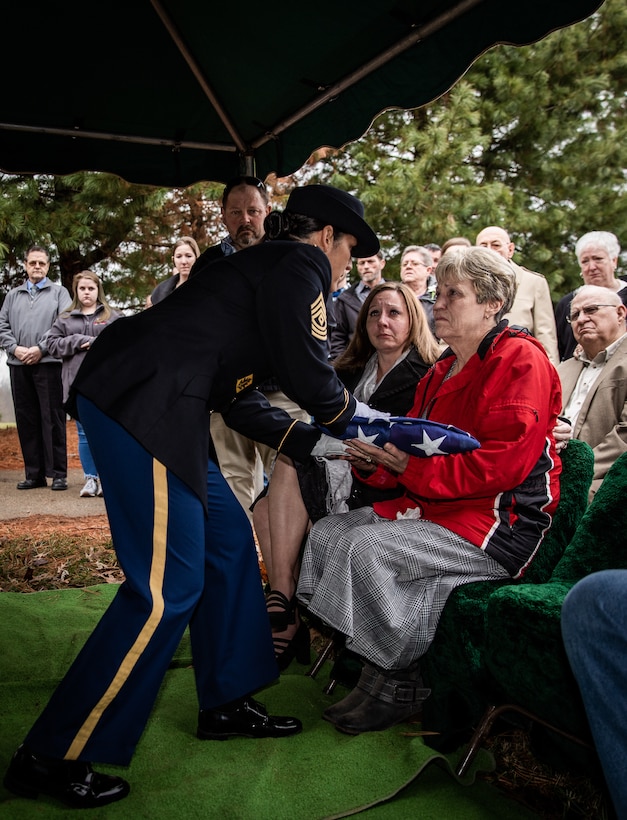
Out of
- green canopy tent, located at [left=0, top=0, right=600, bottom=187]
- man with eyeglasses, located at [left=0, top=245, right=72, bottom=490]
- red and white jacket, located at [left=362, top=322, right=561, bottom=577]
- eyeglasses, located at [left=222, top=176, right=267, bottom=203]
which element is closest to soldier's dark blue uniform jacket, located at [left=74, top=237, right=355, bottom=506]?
red and white jacket, located at [left=362, top=322, right=561, bottom=577]

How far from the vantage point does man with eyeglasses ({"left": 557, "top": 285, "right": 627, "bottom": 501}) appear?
3.59m

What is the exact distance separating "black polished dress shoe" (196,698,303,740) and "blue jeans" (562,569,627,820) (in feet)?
4.48

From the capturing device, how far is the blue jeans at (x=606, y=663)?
1549 millimetres

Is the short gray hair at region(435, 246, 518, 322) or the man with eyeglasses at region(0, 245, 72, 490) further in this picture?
the man with eyeglasses at region(0, 245, 72, 490)

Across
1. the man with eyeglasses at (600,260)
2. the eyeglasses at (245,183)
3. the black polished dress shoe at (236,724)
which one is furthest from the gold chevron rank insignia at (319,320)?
the man with eyeglasses at (600,260)

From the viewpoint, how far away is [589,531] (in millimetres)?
2465

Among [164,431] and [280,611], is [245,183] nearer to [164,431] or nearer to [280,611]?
[280,611]

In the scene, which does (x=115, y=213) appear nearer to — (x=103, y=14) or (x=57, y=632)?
(x=103, y=14)

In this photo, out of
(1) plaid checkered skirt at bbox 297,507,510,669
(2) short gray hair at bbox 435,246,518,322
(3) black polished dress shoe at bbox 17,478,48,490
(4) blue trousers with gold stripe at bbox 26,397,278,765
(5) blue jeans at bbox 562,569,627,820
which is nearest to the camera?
(5) blue jeans at bbox 562,569,627,820

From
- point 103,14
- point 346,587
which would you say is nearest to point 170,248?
point 103,14

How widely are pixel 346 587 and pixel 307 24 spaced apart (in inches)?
95.1

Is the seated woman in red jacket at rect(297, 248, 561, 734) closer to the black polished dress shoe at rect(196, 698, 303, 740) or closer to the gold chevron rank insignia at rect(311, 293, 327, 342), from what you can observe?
the black polished dress shoe at rect(196, 698, 303, 740)

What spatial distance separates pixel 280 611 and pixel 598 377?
6.40 feet

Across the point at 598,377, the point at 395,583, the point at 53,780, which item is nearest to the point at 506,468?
the point at 395,583
